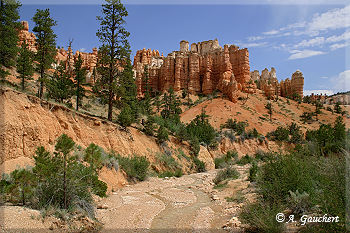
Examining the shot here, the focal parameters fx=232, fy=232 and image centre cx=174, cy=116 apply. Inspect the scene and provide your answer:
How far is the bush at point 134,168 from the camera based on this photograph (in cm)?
1756

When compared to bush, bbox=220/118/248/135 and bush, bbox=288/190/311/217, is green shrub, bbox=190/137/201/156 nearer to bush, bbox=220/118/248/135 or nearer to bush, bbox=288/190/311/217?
bush, bbox=220/118/248/135

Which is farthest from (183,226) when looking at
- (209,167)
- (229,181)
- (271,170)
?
(209,167)

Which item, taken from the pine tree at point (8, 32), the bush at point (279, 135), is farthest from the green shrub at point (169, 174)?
the bush at point (279, 135)

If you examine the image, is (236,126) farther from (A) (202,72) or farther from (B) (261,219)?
(B) (261,219)

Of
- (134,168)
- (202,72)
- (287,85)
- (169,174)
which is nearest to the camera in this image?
(134,168)

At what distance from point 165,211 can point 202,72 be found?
61.0 metres

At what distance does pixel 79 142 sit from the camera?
1622 centimetres

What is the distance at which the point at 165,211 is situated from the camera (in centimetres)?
1056

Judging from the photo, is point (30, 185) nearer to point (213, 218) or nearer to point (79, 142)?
point (213, 218)

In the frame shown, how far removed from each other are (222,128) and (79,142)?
3586 centimetres

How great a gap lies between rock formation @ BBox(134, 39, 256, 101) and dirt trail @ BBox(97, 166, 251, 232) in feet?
165

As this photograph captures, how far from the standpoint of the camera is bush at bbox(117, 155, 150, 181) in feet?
57.6

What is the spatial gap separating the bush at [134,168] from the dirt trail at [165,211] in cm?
189

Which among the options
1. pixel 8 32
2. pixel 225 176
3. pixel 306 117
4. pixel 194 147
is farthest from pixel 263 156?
pixel 306 117
